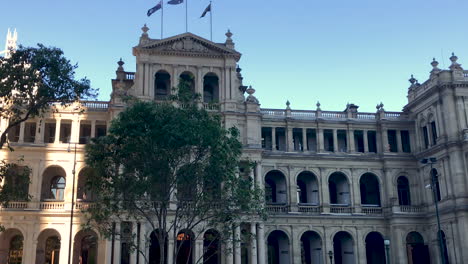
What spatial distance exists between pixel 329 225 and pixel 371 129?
1218cm

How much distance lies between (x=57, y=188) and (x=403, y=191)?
122 ft

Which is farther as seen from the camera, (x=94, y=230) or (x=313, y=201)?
(x=313, y=201)

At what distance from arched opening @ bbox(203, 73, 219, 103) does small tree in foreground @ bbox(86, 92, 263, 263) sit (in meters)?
21.5

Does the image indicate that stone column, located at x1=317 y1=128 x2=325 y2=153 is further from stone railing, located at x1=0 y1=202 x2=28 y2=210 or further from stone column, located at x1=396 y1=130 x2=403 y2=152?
stone railing, located at x1=0 y1=202 x2=28 y2=210

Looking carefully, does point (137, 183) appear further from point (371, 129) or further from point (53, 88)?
point (371, 129)

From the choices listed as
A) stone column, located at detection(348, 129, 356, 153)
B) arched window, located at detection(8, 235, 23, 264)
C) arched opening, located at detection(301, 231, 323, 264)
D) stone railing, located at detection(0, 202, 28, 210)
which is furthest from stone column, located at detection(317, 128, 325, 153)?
arched window, located at detection(8, 235, 23, 264)

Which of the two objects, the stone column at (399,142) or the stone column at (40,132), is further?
the stone column at (399,142)

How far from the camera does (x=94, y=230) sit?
5159 cm

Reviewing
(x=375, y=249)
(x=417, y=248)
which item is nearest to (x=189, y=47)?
(x=375, y=249)

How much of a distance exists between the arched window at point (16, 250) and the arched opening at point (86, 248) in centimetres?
529

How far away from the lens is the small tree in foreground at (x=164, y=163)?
110ft

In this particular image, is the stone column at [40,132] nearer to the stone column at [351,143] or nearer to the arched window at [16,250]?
the arched window at [16,250]

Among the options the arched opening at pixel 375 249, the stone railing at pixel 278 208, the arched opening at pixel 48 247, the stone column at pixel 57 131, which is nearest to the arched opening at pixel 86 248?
the arched opening at pixel 48 247

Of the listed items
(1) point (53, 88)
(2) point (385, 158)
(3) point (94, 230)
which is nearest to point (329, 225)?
(2) point (385, 158)
